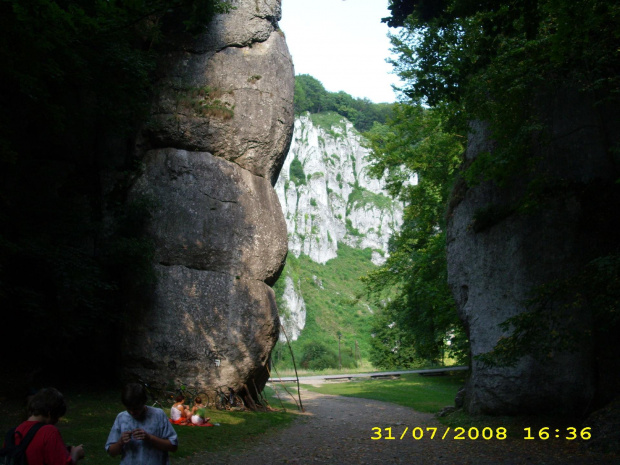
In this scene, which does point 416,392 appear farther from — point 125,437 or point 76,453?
point 76,453

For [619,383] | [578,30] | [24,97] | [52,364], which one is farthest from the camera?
[52,364]

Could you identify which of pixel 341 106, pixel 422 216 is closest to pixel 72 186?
pixel 422 216

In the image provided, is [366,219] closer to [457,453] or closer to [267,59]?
[267,59]

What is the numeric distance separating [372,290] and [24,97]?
16139 millimetres

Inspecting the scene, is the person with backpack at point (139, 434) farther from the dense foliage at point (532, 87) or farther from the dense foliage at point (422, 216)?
the dense foliage at point (422, 216)

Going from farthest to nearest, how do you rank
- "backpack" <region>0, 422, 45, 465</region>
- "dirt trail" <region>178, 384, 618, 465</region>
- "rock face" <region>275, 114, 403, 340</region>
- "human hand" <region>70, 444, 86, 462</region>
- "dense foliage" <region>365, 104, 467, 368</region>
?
"rock face" <region>275, 114, 403, 340</region>
"dense foliage" <region>365, 104, 467, 368</region>
"dirt trail" <region>178, 384, 618, 465</region>
"human hand" <region>70, 444, 86, 462</region>
"backpack" <region>0, 422, 45, 465</region>

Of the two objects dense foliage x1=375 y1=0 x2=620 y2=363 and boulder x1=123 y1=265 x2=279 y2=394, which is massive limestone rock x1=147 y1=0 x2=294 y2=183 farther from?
dense foliage x1=375 y1=0 x2=620 y2=363

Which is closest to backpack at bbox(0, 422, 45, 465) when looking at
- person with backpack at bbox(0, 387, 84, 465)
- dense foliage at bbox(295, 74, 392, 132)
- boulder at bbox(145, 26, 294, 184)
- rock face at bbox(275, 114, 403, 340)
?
person with backpack at bbox(0, 387, 84, 465)

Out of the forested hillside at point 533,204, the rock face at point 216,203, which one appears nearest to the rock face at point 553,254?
the forested hillside at point 533,204

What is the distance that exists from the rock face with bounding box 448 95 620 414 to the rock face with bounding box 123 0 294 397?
22.0 feet

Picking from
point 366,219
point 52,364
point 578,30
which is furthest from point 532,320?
point 366,219

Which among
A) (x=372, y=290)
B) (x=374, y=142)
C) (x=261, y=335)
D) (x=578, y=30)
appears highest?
(x=374, y=142)

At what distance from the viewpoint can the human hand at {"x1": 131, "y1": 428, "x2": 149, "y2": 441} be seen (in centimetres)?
355

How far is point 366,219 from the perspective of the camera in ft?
348
